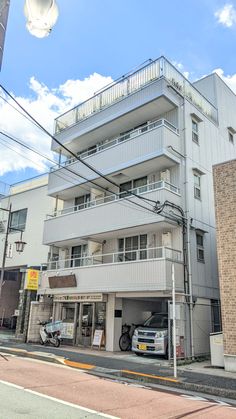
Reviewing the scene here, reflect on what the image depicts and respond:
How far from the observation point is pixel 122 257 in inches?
720

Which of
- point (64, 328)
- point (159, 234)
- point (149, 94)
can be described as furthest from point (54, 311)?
point (149, 94)

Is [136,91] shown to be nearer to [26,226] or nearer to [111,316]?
[111,316]

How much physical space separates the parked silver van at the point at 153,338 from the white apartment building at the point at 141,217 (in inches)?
27.6

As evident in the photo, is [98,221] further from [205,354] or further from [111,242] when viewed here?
[205,354]

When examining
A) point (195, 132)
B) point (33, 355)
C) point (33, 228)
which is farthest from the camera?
point (33, 228)

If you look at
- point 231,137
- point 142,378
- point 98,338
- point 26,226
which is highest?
point 231,137

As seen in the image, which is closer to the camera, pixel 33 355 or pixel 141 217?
pixel 33 355

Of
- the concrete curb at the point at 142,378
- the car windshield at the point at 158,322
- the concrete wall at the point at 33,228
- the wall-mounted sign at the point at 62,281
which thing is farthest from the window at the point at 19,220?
the car windshield at the point at 158,322

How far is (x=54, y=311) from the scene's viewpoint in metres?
20.6

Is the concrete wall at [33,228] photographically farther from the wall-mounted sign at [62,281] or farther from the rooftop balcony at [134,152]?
the rooftop balcony at [134,152]

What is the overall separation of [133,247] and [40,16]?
1514 centimetres

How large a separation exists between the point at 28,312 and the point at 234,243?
1281 centimetres

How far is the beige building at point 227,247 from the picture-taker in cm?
1217

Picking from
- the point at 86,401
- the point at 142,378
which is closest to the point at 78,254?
the point at 142,378
